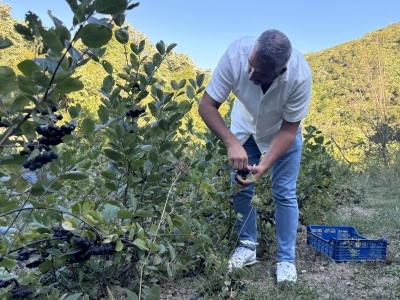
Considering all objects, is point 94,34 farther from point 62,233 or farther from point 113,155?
point 113,155

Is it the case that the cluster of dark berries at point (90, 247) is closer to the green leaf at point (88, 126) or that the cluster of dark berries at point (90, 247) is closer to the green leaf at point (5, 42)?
the green leaf at point (88, 126)

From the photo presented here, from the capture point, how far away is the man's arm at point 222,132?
213 centimetres

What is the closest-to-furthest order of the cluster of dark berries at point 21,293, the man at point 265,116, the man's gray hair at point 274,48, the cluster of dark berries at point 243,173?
the cluster of dark berries at point 21,293
the man's gray hair at point 274,48
the man at point 265,116
the cluster of dark berries at point 243,173

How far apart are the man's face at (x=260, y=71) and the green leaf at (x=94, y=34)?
3.84 feet

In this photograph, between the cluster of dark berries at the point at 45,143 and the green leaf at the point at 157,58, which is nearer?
the cluster of dark berries at the point at 45,143

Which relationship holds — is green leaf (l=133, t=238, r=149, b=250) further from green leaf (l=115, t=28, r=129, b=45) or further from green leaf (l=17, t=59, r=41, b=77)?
green leaf (l=115, t=28, r=129, b=45)

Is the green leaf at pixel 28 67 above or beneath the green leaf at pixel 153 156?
above

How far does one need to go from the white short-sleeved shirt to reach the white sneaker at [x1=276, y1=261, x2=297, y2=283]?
804mm

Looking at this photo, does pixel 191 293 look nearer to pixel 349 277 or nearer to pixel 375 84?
pixel 349 277

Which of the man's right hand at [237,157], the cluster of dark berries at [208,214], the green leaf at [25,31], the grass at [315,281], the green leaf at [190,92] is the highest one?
the green leaf at [25,31]

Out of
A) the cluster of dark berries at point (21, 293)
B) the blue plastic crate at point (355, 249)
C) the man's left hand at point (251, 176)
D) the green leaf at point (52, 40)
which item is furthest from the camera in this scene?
the blue plastic crate at point (355, 249)

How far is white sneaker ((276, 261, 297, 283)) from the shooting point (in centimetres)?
226

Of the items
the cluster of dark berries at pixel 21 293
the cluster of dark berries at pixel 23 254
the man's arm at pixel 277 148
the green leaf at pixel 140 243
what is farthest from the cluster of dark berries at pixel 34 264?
the man's arm at pixel 277 148

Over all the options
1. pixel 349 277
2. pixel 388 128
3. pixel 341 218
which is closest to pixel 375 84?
pixel 388 128
